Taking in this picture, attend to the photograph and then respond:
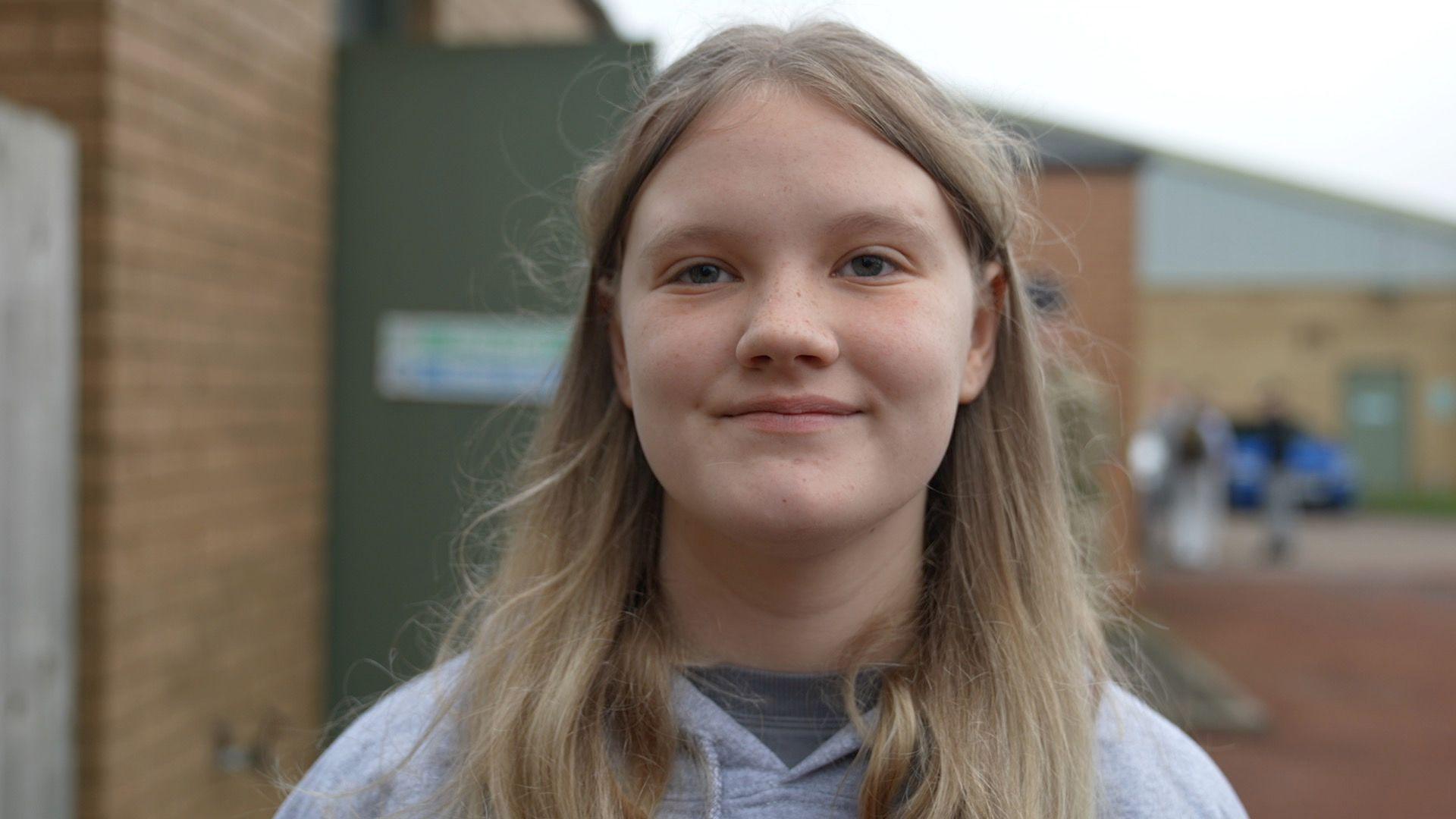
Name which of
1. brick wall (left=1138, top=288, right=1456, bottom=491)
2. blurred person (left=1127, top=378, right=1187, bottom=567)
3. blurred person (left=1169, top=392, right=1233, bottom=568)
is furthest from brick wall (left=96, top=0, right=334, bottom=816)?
brick wall (left=1138, top=288, right=1456, bottom=491)

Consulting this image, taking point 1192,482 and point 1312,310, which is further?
point 1312,310

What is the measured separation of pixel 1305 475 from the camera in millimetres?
20703

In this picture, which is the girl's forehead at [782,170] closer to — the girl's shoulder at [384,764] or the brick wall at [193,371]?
the girl's shoulder at [384,764]

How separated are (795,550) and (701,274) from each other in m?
0.34

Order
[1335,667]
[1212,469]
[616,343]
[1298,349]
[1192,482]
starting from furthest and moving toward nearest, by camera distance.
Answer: [1298,349], [1212,469], [1192,482], [1335,667], [616,343]

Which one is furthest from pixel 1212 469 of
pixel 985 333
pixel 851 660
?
pixel 851 660

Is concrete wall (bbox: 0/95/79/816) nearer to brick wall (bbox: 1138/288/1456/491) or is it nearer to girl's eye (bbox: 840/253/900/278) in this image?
girl's eye (bbox: 840/253/900/278)

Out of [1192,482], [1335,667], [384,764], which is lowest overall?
[1335,667]

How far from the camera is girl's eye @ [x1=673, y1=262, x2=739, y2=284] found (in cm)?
143

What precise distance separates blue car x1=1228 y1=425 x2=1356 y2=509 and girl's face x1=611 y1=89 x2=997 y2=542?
809 inches

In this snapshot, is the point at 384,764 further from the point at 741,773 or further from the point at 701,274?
the point at 701,274

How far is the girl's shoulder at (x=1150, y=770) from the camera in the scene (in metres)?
1.45

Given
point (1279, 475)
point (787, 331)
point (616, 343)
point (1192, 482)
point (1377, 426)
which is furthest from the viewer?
point (1377, 426)

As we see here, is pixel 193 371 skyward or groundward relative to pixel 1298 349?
groundward
